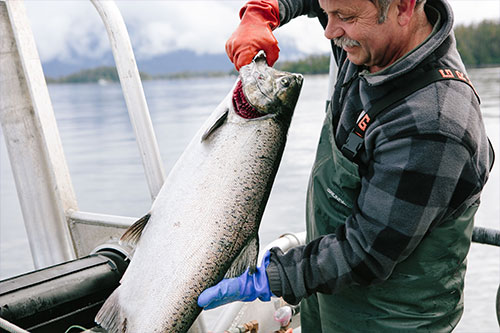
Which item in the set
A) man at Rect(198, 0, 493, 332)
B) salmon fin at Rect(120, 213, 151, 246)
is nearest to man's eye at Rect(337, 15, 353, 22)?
man at Rect(198, 0, 493, 332)

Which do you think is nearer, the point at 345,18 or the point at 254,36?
the point at 345,18

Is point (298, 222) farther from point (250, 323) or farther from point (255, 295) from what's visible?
point (255, 295)

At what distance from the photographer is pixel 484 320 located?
5.86 m

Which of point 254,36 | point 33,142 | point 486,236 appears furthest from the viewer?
point 33,142

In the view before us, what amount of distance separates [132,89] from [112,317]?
1.24 meters

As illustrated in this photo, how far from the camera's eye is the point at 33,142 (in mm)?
3129

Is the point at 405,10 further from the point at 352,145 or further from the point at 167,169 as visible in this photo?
the point at 167,169

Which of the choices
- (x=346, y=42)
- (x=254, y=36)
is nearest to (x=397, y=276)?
(x=346, y=42)

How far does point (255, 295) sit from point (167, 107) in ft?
63.1

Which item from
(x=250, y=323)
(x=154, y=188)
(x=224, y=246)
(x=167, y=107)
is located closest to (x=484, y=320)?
(x=250, y=323)

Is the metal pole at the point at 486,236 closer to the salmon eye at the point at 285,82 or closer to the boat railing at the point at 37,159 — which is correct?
the salmon eye at the point at 285,82

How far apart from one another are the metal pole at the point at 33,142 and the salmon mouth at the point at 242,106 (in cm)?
161

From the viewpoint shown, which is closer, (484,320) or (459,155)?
(459,155)

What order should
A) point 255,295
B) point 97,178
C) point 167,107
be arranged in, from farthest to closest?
point 167,107, point 97,178, point 255,295
